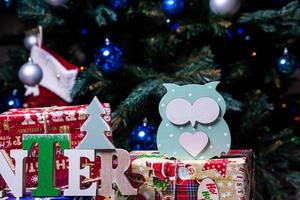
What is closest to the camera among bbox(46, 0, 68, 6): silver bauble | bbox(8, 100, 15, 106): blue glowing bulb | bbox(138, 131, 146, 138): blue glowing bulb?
bbox(138, 131, 146, 138): blue glowing bulb

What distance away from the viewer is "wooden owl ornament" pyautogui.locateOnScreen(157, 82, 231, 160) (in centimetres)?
69

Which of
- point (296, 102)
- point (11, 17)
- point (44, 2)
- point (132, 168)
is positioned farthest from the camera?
point (11, 17)

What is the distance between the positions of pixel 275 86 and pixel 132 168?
64cm

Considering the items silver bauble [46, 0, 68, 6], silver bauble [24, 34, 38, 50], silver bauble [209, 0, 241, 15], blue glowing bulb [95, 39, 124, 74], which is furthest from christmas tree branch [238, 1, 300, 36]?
silver bauble [24, 34, 38, 50]

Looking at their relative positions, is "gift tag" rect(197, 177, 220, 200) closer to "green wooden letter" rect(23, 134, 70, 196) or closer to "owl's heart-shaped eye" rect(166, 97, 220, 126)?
"owl's heart-shaped eye" rect(166, 97, 220, 126)

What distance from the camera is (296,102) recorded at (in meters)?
1.25

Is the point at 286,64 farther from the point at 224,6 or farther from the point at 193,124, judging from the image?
the point at 193,124

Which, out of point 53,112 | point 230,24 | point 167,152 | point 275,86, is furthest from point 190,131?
point 275,86

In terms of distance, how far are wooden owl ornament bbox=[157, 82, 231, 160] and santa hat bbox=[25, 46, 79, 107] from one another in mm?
470

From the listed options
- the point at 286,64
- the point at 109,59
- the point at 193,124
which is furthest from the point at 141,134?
the point at 286,64

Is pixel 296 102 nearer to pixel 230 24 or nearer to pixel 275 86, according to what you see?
pixel 275 86

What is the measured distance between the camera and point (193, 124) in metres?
0.70

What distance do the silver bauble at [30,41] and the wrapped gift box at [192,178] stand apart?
2.03 feet

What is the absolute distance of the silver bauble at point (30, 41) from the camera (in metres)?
1.20
